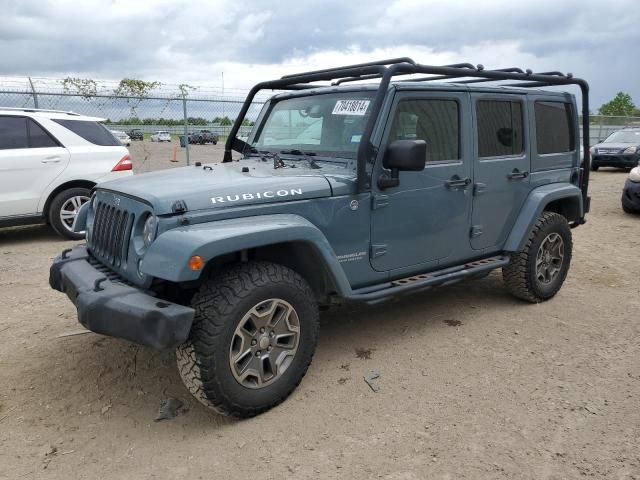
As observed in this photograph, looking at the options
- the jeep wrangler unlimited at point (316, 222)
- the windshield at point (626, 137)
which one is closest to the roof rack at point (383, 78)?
the jeep wrangler unlimited at point (316, 222)

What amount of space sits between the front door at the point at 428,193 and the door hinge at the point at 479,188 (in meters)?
0.06

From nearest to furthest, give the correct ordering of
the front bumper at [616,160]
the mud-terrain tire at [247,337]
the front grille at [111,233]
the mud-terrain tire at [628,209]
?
1. the mud-terrain tire at [247,337]
2. the front grille at [111,233]
3. the mud-terrain tire at [628,209]
4. the front bumper at [616,160]

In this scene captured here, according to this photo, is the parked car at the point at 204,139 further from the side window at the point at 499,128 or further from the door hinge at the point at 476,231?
the door hinge at the point at 476,231

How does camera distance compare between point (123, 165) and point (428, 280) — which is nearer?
point (428, 280)

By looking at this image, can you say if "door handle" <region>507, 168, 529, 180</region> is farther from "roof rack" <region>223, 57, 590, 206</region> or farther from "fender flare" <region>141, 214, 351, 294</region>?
"fender flare" <region>141, 214, 351, 294</region>

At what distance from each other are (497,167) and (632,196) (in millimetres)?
6191

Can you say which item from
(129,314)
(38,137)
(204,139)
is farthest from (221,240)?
(204,139)

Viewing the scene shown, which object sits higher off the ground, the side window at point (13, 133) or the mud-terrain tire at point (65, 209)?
the side window at point (13, 133)

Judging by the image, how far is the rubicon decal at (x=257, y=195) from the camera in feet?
9.82

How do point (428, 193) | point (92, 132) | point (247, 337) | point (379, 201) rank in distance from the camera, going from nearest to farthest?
point (247, 337)
point (379, 201)
point (428, 193)
point (92, 132)

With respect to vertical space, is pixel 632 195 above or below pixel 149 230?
below

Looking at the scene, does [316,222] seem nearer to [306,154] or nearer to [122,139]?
[306,154]

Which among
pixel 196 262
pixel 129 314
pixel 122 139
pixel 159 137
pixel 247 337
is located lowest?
pixel 247 337

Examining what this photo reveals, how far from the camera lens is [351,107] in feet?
12.2
